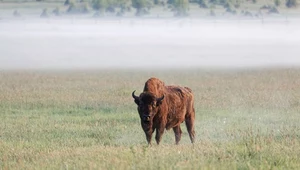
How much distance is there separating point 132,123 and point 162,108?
5052 millimetres

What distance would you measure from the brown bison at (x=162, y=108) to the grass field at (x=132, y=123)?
501 mm

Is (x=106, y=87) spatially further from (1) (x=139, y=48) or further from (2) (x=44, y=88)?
(1) (x=139, y=48)

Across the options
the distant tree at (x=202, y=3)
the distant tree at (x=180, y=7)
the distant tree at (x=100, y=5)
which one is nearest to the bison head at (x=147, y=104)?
the distant tree at (x=100, y=5)

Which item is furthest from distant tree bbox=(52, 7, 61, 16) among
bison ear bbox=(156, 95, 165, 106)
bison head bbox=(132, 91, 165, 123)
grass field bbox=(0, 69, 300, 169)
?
bison head bbox=(132, 91, 165, 123)

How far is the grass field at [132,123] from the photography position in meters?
16.4

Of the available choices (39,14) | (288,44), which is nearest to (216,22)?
(39,14)

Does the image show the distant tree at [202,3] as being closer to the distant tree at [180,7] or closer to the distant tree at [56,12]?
the distant tree at [180,7]

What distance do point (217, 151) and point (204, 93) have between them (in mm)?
16370

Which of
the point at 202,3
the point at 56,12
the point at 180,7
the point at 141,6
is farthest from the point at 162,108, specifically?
the point at 202,3

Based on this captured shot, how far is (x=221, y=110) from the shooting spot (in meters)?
27.9

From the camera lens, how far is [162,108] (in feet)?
64.8

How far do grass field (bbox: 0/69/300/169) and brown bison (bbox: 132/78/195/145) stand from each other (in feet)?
1.64

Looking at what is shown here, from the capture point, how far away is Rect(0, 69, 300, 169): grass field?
644 inches

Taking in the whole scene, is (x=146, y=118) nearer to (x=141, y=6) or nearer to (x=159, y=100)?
(x=159, y=100)
